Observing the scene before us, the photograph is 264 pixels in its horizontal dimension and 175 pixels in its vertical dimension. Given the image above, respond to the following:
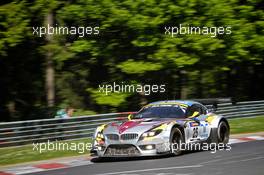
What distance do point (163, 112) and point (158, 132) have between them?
1459 mm

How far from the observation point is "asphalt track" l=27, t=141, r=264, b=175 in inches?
444

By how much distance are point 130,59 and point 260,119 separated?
6.36 meters

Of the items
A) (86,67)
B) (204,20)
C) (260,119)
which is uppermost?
(204,20)

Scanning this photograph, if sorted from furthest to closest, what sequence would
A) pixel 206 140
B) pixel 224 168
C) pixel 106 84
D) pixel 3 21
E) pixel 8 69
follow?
pixel 8 69 → pixel 106 84 → pixel 3 21 → pixel 206 140 → pixel 224 168

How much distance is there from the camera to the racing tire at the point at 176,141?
13703mm

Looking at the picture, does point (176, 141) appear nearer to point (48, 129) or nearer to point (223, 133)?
point (223, 133)

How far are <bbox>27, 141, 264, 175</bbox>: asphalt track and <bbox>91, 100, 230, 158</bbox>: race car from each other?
0.91ft

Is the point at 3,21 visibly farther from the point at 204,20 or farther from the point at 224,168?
the point at 224,168

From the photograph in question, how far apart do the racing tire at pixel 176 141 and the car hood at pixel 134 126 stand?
361 millimetres

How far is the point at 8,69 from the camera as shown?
99.8ft

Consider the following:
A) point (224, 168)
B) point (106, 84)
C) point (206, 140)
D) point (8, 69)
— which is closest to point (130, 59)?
point (106, 84)

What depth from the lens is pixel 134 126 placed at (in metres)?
13.8

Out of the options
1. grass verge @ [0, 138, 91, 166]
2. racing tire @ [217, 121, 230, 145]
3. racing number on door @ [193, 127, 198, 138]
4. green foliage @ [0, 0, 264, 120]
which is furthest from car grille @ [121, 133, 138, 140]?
green foliage @ [0, 0, 264, 120]

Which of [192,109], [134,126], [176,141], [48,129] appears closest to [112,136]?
[134,126]
